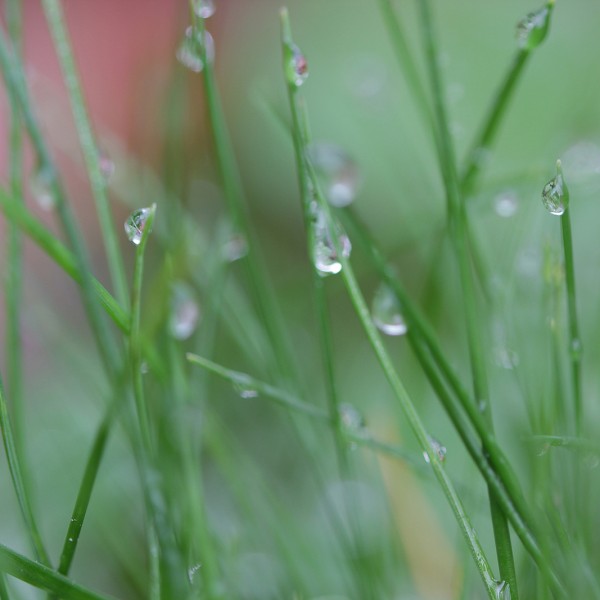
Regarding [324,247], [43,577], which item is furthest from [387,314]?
[43,577]

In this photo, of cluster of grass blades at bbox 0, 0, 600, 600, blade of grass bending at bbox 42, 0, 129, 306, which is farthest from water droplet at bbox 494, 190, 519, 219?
blade of grass bending at bbox 42, 0, 129, 306

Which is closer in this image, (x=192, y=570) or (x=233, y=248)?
(x=192, y=570)

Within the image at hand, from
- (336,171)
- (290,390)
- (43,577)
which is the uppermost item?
(336,171)

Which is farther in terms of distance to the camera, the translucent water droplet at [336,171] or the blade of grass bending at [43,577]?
the translucent water droplet at [336,171]

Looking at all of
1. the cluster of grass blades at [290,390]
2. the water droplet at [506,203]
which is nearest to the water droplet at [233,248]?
the cluster of grass blades at [290,390]

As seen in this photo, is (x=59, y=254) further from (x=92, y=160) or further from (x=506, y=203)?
(x=506, y=203)

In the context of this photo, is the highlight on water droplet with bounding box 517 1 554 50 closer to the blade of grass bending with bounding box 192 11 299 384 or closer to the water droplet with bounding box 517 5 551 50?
the water droplet with bounding box 517 5 551 50

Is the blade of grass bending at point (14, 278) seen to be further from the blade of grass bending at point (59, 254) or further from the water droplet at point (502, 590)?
the water droplet at point (502, 590)
